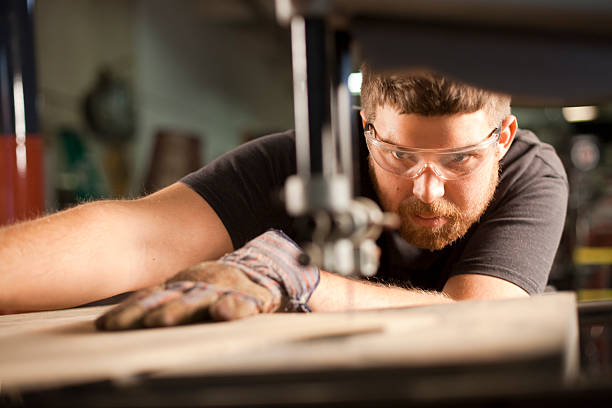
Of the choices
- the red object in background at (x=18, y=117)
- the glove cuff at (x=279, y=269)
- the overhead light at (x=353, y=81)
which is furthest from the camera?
the red object in background at (x=18, y=117)

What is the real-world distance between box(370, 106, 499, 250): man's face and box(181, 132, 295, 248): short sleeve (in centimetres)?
27

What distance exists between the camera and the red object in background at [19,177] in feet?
6.83

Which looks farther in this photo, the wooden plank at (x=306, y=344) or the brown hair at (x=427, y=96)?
the brown hair at (x=427, y=96)

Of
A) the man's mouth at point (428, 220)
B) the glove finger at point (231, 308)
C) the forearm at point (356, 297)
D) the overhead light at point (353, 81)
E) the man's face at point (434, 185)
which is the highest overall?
the overhead light at point (353, 81)

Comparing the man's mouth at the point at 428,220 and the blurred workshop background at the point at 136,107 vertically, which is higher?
the blurred workshop background at the point at 136,107

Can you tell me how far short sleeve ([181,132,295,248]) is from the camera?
153cm

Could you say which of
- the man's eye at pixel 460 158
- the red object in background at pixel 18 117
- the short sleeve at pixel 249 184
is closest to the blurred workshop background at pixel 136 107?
the red object in background at pixel 18 117

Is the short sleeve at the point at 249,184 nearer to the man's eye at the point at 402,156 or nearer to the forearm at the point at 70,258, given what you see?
the forearm at the point at 70,258

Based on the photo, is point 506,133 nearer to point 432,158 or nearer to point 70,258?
point 432,158

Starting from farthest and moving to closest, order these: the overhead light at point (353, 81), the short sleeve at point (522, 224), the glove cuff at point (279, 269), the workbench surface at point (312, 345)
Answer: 1. the short sleeve at point (522, 224)
2. the glove cuff at point (279, 269)
3. the overhead light at point (353, 81)
4. the workbench surface at point (312, 345)

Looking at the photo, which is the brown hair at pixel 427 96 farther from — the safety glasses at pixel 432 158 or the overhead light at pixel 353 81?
the overhead light at pixel 353 81

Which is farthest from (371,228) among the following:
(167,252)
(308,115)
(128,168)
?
(128,168)

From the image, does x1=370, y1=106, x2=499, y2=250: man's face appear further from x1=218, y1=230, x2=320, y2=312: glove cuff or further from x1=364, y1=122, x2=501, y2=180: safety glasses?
x1=218, y1=230, x2=320, y2=312: glove cuff

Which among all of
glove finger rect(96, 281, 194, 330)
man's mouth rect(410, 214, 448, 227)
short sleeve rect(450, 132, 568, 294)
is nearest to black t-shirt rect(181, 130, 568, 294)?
short sleeve rect(450, 132, 568, 294)
